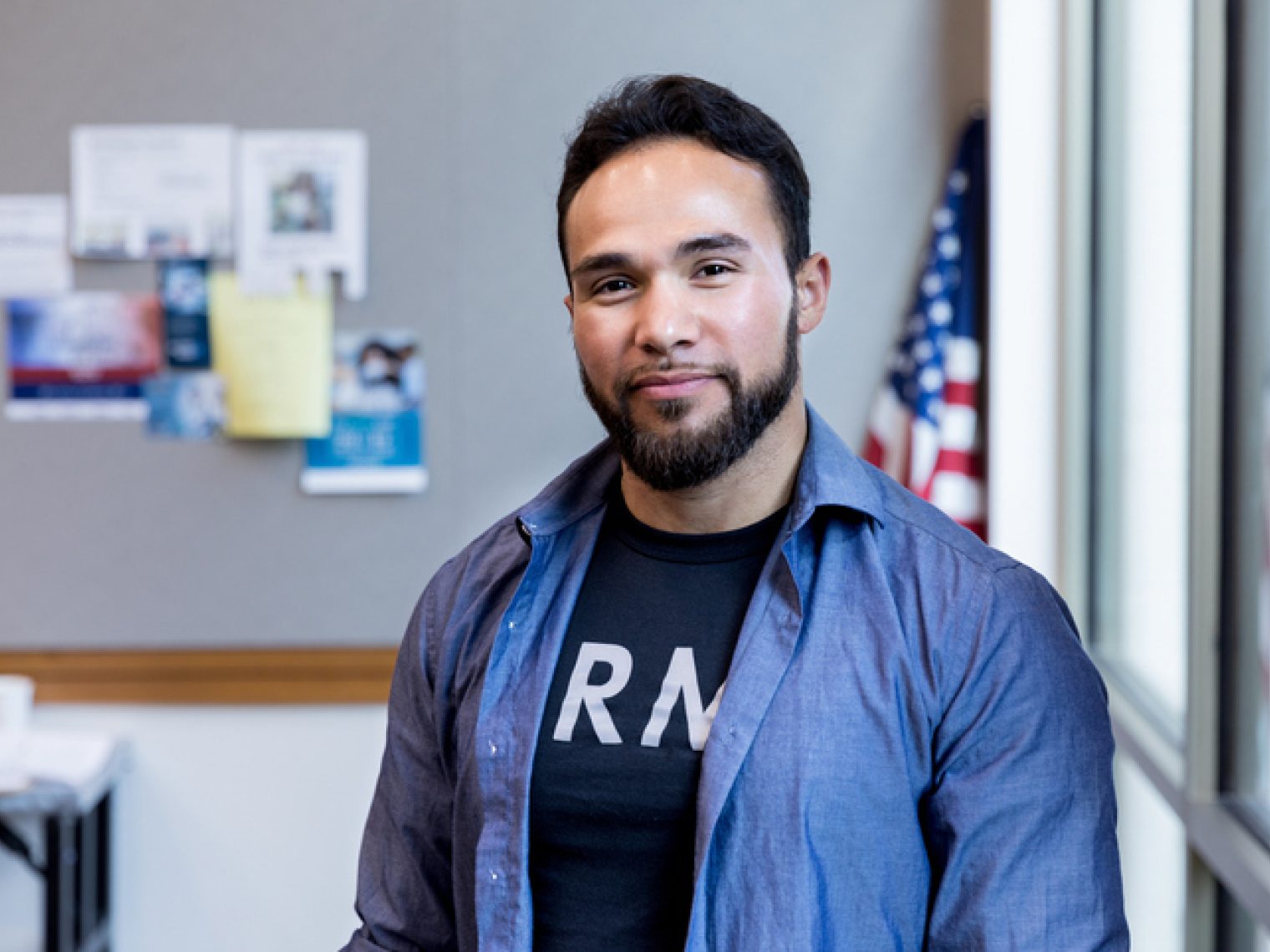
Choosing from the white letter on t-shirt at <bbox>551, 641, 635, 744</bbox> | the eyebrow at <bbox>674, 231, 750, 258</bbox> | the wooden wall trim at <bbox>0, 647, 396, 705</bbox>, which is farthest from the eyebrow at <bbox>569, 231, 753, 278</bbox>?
the wooden wall trim at <bbox>0, 647, 396, 705</bbox>

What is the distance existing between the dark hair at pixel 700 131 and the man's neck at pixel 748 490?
5.9 inches

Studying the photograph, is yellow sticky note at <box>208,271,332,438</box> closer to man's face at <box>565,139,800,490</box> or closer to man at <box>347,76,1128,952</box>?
man at <box>347,76,1128,952</box>

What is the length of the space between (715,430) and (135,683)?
1.73 m

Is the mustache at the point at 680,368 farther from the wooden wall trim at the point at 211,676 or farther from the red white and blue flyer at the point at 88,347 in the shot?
the red white and blue flyer at the point at 88,347

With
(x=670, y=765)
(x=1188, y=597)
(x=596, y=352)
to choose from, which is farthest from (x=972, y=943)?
(x=1188, y=597)

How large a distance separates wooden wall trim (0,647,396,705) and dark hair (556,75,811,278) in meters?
1.45

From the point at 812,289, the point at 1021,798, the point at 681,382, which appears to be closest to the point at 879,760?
the point at 1021,798

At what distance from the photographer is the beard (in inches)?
44.5

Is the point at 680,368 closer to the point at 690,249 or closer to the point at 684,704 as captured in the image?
the point at 690,249

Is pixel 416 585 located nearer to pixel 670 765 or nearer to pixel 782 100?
pixel 782 100

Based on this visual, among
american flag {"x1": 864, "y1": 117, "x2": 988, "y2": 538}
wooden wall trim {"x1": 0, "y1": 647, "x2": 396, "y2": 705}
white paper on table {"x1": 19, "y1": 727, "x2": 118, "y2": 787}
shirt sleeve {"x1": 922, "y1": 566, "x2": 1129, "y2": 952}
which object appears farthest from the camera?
wooden wall trim {"x1": 0, "y1": 647, "x2": 396, "y2": 705}

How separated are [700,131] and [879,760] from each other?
1.79ft

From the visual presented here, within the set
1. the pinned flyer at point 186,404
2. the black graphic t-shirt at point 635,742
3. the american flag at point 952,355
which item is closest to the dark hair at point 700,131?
the black graphic t-shirt at point 635,742

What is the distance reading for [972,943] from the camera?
3.31ft
